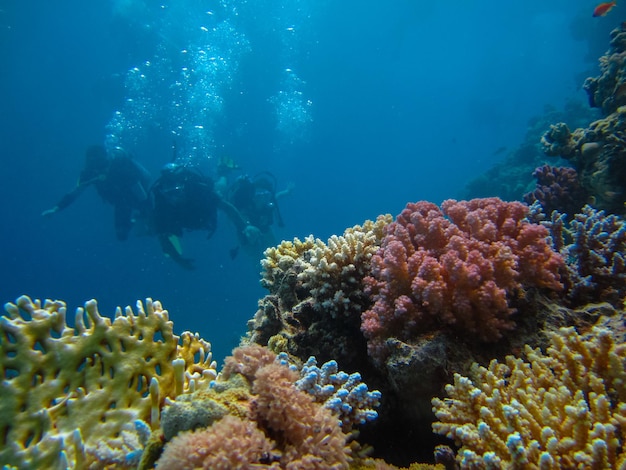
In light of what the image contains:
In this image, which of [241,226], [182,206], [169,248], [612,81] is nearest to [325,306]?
[612,81]

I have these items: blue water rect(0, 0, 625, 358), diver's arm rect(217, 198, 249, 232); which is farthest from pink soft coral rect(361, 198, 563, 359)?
blue water rect(0, 0, 625, 358)

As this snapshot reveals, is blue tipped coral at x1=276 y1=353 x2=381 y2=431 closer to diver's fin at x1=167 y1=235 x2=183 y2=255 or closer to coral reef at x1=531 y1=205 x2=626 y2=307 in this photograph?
coral reef at x1=531 y1=205 x2=626 y2=307

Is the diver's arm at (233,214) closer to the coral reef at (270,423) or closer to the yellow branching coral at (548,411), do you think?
the coral reef at (270,423)

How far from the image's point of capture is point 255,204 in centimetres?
1742

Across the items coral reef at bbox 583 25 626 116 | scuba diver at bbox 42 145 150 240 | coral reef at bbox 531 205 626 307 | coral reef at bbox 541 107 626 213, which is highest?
scuba diver at bbox 42 145 150 240

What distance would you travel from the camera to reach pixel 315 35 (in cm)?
7362

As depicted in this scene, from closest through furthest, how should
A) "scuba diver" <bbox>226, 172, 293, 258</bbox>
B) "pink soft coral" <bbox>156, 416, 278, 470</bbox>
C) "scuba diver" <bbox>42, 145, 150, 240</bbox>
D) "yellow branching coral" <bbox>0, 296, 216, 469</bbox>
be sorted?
"pink soft coral" <bbox>156, 416, 278, 470</bbox>
"yellow branching coral" <bbox>0, 296, 216, 469</bbox>
"scuba diver" <bbox>42, 145, 150, 240</bbox>
"scuba diver" <bbox>226, 172, 293, 258</bbox>

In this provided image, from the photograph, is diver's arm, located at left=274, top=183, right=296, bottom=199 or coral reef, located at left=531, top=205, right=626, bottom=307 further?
diver's arm, located at left=274, top=183, right=296, bottom=199

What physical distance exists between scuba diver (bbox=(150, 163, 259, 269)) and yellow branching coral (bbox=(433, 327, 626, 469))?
13.6 m

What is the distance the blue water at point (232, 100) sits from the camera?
49.0 metres

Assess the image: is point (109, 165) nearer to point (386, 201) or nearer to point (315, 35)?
point (315, 35)

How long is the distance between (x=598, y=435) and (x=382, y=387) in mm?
1587

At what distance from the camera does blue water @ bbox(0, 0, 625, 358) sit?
49000 millimetres

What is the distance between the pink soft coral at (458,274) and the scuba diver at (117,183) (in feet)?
49.9
